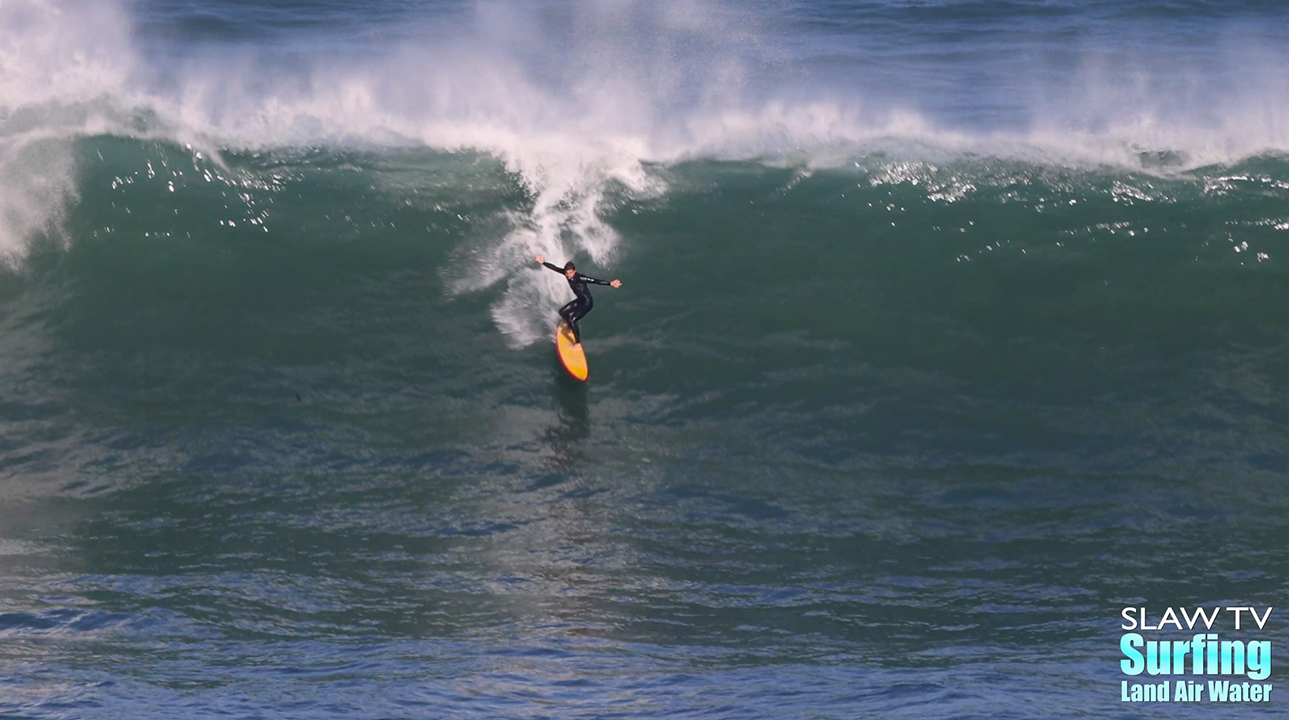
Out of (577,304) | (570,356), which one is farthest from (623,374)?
(577,304)

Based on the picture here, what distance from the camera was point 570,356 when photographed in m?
10.5

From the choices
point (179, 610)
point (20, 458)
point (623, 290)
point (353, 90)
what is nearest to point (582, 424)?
point (623, 290)

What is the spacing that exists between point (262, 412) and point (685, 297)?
3851 mm

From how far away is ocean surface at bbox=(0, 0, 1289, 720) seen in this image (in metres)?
7.59

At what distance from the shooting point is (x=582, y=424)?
1023 centimetres

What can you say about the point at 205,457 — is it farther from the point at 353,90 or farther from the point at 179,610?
the point at 353,90

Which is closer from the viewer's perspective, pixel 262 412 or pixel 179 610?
pixel 179 610
